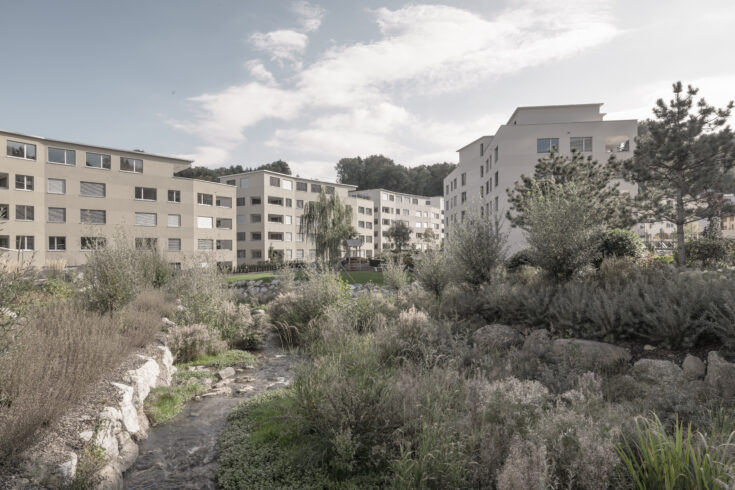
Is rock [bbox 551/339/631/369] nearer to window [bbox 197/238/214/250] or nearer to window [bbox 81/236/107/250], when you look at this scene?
window [bbox 81/236/107/250]

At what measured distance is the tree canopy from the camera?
97.9 m

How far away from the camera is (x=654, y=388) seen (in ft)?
17.8

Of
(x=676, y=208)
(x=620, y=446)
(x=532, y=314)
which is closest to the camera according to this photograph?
(x=620, y=446)

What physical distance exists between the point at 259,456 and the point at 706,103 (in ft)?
67.8

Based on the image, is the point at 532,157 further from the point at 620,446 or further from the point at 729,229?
the point at 729,229

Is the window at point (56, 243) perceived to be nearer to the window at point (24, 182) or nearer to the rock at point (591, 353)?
the window at point (24, 182)

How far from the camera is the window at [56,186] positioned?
1375 inches

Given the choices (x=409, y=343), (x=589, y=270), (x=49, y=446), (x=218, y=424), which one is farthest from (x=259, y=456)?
(x=589, y=270)

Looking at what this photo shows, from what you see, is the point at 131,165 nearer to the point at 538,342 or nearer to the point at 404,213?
the point at 538,342

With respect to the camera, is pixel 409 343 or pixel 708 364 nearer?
pixel 708 364

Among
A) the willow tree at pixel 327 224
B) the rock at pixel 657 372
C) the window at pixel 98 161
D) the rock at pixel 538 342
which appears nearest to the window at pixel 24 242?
the window at pixel 98 161

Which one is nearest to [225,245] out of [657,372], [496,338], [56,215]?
[56,215]

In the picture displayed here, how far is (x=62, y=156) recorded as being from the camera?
117ft

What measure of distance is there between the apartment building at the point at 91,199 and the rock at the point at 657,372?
91.5 ft
